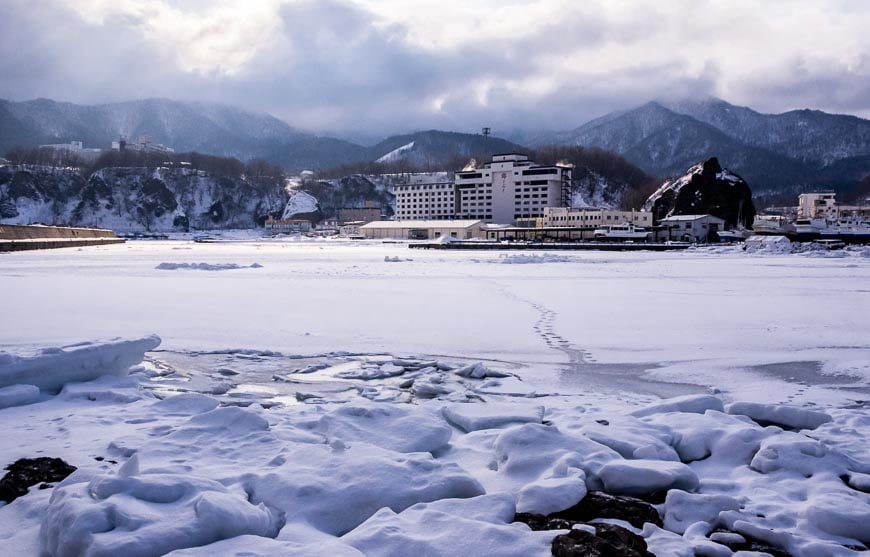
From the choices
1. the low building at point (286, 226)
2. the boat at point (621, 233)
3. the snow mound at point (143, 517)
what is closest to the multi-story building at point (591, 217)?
the boat at point (621, 233)

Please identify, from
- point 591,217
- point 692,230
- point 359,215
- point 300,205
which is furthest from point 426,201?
point 692,230

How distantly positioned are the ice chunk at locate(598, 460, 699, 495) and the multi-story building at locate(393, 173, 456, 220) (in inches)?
5132

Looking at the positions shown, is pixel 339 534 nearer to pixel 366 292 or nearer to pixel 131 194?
pixel 366 292

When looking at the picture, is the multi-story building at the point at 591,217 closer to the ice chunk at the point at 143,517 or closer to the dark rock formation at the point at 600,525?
the dark rock formation at the point at 600,525

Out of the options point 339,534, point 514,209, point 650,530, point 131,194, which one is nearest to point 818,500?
point 650,530

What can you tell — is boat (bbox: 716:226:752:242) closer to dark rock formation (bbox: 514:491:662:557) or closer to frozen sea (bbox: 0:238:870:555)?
frozen sea (bbox: 0:238:870:555)

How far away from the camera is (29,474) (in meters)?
4.27

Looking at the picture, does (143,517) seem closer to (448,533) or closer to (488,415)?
(448,533)

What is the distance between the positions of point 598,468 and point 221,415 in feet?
10.4

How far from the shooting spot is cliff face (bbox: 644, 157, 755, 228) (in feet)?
345

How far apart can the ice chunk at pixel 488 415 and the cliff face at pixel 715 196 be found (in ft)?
355

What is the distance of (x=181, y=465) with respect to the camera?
4406 mm

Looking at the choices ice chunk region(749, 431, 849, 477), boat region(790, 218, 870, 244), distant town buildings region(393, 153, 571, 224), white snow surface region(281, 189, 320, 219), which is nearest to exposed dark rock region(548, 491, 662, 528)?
ice chunk region(749, 431, 849, 477)

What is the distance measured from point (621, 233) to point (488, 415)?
261 feet
